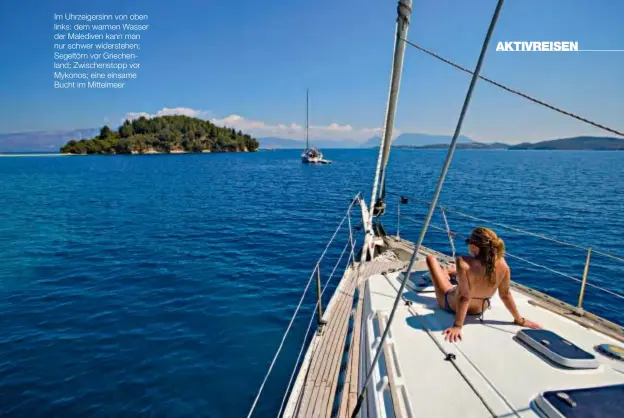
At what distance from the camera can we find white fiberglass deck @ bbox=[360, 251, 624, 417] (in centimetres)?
322

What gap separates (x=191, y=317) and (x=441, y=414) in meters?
9.17

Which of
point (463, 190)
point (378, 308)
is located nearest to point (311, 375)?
point (378, 308)

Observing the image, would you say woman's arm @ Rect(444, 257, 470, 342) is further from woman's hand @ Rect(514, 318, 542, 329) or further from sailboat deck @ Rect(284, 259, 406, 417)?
sailboat deck @ Rect(284, 259, 406, 417)

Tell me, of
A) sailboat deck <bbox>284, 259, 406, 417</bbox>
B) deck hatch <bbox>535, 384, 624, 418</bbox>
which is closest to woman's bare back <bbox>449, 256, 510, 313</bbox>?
deck hatch <bbox>535, 384, 624, 418</bbox>

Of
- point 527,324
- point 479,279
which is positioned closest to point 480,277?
point 479,279

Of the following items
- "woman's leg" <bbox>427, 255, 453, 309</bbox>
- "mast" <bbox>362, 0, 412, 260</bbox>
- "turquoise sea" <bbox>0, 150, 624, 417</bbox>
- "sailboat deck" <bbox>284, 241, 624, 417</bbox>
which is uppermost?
"mast" <bbox>362, 0, 412, 260</bbox>

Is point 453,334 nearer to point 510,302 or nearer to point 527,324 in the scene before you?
point 510,302

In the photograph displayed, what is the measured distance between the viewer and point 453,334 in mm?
4273

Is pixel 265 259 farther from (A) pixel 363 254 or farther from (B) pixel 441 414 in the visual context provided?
(B) pixel 441 414

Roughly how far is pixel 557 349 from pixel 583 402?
A: 915 mm

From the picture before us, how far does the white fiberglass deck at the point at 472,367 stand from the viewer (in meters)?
3.22

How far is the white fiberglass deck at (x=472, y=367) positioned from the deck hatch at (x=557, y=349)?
7 centimetres

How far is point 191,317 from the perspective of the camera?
10.5m

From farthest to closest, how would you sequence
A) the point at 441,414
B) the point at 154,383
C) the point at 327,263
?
1. the point at 327,263
2. the point at 154,383
3. the point at 441,414
